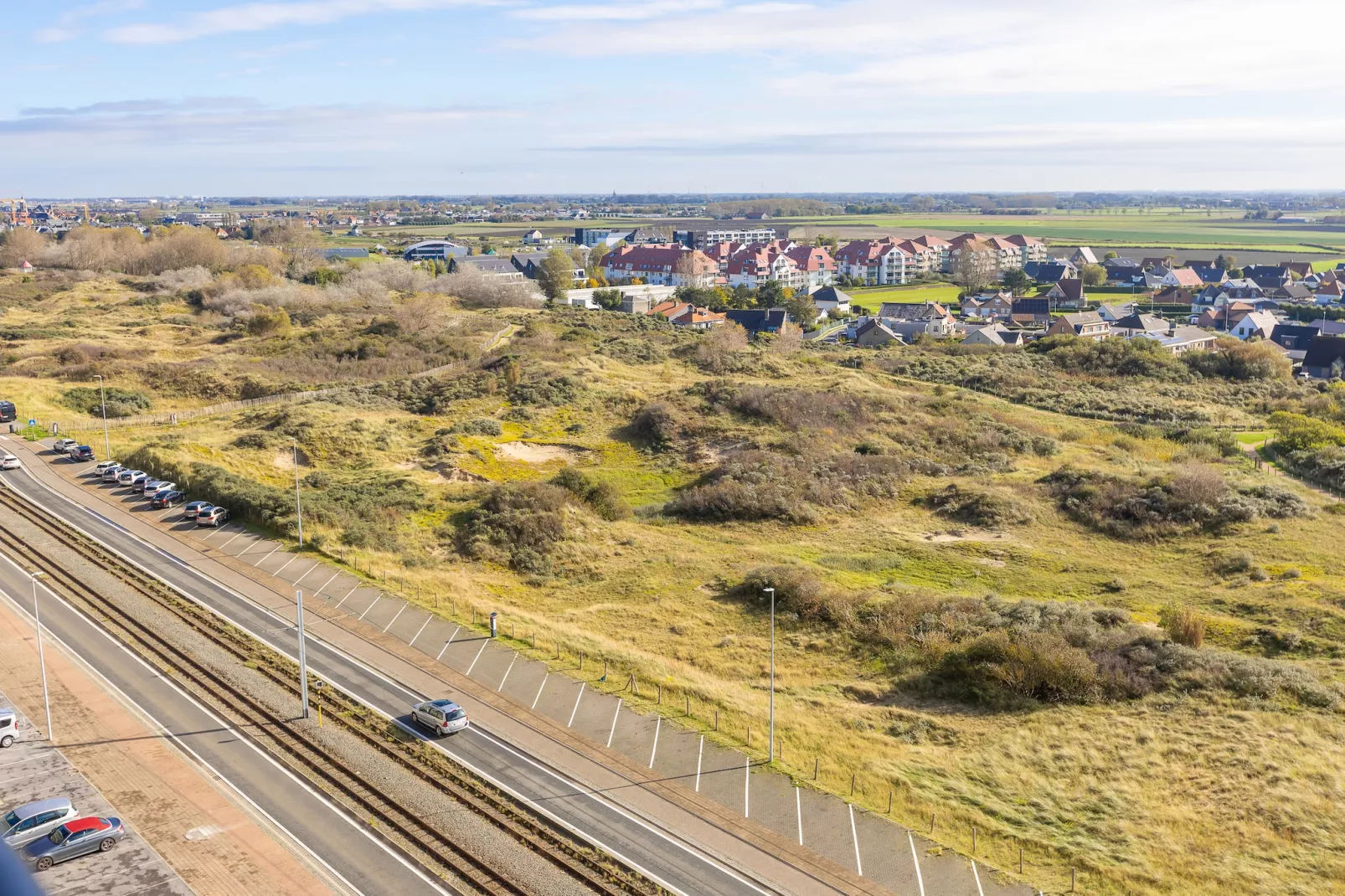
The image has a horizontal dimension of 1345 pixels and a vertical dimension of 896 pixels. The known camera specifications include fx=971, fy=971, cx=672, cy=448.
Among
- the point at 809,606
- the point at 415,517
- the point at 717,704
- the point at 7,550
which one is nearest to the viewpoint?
the point at 717,704

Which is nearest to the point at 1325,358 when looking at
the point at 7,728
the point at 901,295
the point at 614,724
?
the point at 901,295

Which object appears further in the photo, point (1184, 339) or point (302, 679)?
point (1184, 339)

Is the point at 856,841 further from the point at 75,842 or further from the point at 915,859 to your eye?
the point at 75,842

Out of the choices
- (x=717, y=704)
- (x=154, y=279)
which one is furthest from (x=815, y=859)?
(x=154, y=279)

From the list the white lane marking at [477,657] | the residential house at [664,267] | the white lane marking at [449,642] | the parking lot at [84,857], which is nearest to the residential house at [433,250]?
the residential house at [664,267]

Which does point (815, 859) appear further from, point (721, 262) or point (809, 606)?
point (721, 262)

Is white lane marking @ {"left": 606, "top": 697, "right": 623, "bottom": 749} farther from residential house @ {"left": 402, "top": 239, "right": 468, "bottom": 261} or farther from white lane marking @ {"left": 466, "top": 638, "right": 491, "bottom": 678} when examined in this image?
residential house @ {"left": 402, "top": 239, "right": 468, "bottom": 261}

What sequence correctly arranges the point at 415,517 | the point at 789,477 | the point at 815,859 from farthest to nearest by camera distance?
the point at 789,477
the point at 415,517
the point at 815,859
